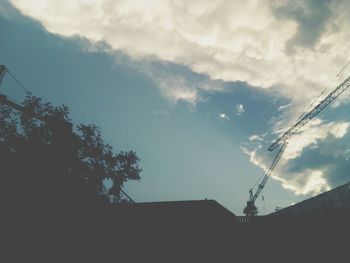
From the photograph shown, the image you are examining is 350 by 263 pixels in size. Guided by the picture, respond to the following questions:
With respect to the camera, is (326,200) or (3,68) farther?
(3,68)

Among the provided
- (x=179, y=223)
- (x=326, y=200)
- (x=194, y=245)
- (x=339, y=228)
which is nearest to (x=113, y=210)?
(x=179, y=223)

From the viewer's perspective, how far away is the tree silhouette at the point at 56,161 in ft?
50.4

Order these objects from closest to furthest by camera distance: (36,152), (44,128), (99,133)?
(36,152) → (44,128) → (99,133)

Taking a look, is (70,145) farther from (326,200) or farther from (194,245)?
(326,200)

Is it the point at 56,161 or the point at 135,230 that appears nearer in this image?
the point at 135,230

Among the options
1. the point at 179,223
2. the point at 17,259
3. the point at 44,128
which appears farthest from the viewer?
the point at 44,128

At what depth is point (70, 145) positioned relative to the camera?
33.8 meters

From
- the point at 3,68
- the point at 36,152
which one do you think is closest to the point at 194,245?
the point at 36,152

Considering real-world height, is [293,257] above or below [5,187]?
below

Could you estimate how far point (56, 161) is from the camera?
104 feet

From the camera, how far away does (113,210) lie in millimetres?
15531

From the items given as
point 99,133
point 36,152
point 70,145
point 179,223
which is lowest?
point 179,223

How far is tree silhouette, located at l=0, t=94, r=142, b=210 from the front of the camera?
15.4 metres

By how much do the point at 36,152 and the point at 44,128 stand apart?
4.18m
